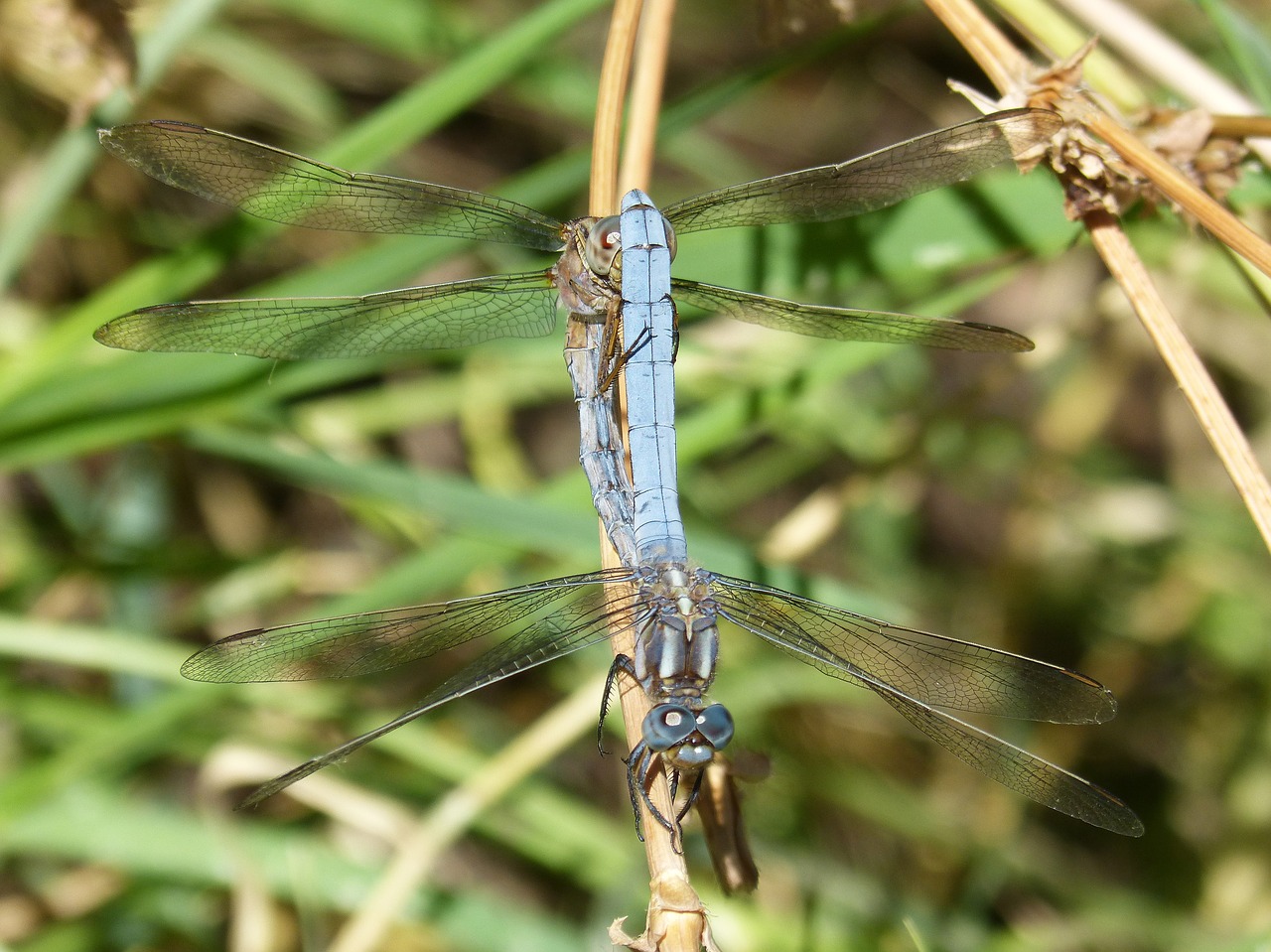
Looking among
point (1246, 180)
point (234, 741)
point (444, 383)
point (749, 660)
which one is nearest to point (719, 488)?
point (749, 660)

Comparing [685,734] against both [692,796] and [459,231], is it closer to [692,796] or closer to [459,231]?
[692,796]

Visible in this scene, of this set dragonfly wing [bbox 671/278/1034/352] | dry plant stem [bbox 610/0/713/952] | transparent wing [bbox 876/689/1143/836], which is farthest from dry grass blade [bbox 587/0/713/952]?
transparent wing [bbox 876/689/1143/836]

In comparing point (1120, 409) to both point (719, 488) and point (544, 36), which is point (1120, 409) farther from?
point (544, 36)

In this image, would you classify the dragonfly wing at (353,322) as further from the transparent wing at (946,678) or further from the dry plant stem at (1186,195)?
the dry plant stem at (1186,195)

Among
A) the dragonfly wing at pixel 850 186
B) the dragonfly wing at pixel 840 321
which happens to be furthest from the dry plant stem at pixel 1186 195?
the dragonfly wing at pixel 840 321

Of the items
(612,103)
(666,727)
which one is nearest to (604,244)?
(612,103)

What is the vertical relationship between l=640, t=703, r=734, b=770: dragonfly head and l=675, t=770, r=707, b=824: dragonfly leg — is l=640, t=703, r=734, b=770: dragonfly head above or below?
above

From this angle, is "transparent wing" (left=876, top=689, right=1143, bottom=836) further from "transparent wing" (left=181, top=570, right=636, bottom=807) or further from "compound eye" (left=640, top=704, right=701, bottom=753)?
"transparent wing" (left=181, top=570, right=636, bottom=807)
